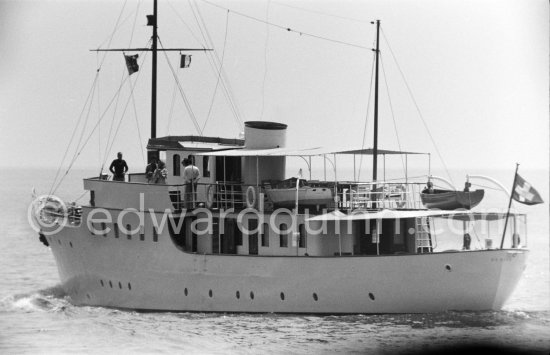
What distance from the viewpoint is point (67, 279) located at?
40.1 metres

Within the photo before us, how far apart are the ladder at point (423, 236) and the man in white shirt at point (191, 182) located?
7.04m

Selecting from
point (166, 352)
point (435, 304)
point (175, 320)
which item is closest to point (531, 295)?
point (435, 304)

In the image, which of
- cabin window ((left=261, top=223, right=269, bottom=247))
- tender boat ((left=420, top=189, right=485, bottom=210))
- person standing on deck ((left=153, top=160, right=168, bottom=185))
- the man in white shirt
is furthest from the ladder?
person standing on deck ((left=153, top=160, right=168, bottom=185))

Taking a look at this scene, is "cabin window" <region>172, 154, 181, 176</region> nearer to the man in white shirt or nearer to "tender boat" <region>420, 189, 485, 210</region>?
the man in white shirt

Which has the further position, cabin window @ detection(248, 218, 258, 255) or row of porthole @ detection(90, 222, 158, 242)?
row of porthole @ detection(90, 222, 158, 242)

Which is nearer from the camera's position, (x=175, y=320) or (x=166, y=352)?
(x=166, y=352)

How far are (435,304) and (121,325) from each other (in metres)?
9.42

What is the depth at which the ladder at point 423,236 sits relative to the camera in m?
34.2

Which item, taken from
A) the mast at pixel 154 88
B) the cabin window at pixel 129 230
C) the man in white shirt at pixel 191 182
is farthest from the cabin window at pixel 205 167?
the mast at pixel 154 88

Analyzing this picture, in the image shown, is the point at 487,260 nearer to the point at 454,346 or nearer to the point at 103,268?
the point at 454,346

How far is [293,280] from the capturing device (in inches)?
1308

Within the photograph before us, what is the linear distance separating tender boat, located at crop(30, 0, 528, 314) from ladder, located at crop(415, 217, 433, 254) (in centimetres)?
5

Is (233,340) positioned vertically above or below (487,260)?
below

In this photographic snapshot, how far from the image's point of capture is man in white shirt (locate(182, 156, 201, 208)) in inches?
1387
